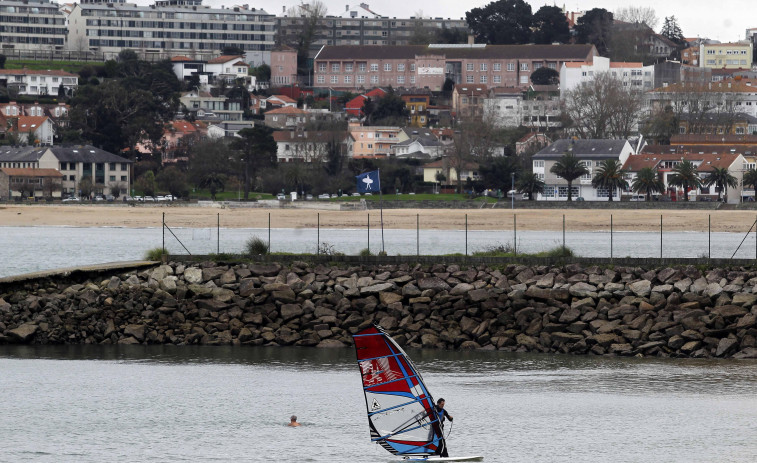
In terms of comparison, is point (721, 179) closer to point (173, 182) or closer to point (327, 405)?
point (173, 182)

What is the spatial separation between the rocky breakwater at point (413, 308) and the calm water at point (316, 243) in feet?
33.8

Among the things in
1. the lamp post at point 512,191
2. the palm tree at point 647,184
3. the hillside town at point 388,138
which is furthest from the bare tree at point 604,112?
the palm tree at point 647,184

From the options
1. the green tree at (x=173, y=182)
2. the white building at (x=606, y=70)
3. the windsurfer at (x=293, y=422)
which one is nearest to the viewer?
the windsurfer at (x=293, y=422)

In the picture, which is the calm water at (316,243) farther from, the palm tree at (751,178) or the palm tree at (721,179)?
the palm tree at (751,178)

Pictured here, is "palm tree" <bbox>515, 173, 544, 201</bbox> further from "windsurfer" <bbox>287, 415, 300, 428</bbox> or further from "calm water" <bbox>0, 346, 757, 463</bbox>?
"windsurfer" <bbox>287, 415, 300, 428</bbox>

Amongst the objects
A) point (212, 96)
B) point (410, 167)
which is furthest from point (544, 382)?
point (212, 96)

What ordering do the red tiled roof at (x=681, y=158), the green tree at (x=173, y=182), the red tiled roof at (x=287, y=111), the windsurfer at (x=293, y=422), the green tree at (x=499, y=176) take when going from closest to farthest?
the windsurfer at (x=293, y=422) → the red tiled roof at (x=681, y=158) → the green tree at (x=499, y=176) → the green tree at (x=173, y=182) → the red tiled roof at (x=287, y=111)

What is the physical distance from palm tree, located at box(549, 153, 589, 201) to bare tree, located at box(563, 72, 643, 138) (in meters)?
28.7

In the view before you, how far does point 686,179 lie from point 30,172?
179 feet

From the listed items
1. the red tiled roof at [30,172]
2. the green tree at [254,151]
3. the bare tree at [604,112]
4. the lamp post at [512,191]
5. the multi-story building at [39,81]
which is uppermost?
the multi-story building at [39,81]

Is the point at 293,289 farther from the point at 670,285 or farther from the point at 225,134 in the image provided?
the point at 225,134

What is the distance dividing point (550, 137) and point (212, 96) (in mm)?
58026

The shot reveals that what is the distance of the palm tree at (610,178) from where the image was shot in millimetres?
107562

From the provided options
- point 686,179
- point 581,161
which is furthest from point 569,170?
point 686,179
